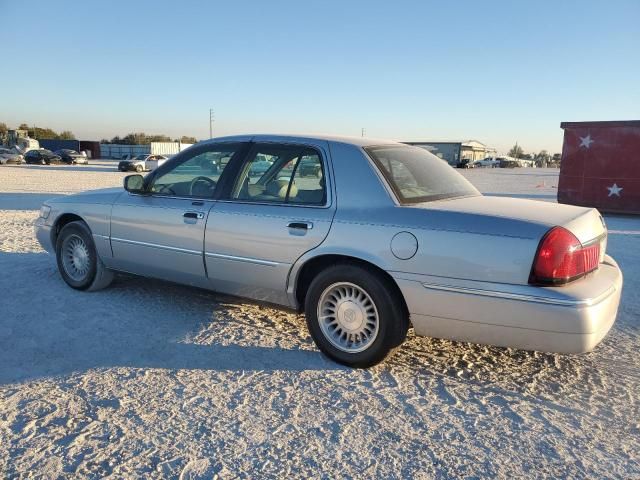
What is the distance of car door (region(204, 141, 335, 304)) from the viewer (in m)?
3.48

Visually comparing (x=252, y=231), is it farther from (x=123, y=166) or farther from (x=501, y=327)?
(x=123, y=166)

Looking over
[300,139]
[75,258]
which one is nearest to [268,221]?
[300,139]

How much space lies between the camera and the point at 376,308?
324 cm

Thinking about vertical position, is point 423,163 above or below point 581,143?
below

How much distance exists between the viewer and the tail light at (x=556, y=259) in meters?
2.79

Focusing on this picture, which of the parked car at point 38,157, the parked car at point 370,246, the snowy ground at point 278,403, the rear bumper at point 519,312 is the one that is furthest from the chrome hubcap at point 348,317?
the parked car at point 38,157

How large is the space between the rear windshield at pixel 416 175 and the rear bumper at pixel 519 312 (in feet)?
2.12

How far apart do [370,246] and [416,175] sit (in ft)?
2.57

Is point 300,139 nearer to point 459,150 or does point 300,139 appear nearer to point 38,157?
point 38,157

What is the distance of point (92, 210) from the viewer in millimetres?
4746

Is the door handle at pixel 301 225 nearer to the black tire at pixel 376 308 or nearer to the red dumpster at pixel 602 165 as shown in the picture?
the black tire at pixel 376 308

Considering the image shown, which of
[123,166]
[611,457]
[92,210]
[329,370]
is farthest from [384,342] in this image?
[123,166]

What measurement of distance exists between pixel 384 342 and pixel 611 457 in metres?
1.33

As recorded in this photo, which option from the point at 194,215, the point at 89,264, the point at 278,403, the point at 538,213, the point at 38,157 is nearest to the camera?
the point at 278,403
